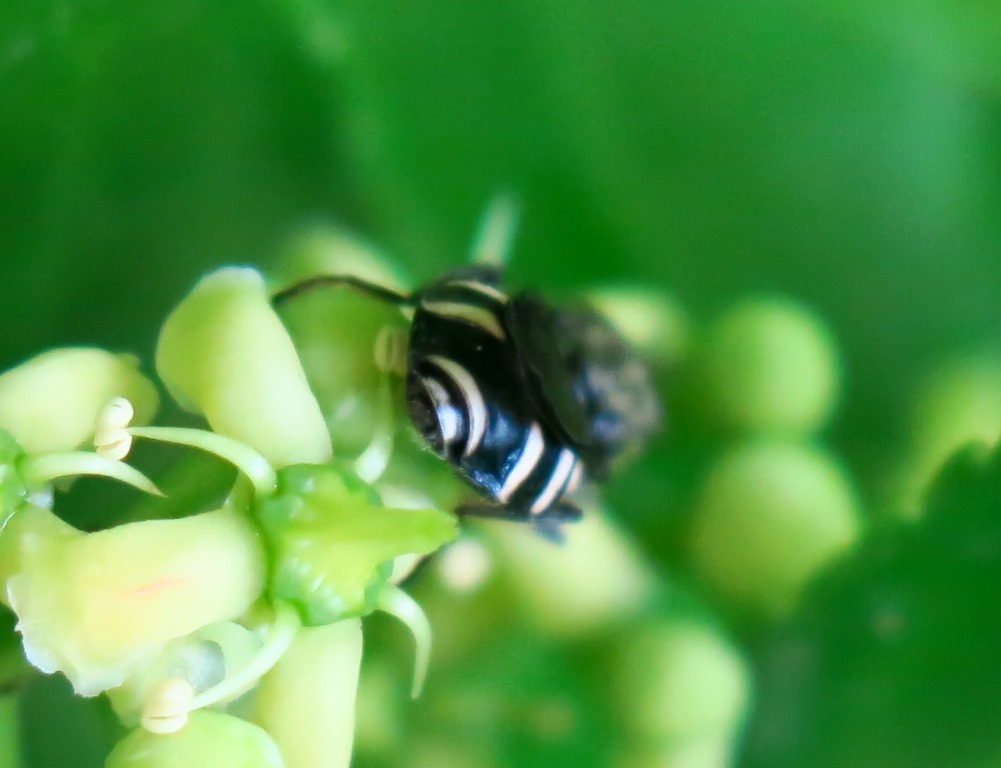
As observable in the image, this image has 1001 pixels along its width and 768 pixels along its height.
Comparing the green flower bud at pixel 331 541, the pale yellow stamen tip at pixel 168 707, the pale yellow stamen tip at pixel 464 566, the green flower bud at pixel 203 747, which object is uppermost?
the green flower bud at pixel 331 541

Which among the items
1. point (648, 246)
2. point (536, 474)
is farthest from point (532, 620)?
point (648, 246)

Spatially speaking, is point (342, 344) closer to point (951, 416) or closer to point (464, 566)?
point (464, 566)

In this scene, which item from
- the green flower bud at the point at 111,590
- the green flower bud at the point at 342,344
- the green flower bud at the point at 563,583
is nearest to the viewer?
the green flower bud at the point at 111,590

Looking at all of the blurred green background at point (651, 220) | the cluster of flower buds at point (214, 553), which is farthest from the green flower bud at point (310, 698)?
the blurred green background at point (651, 220)

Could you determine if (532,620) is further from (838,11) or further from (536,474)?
(838,11)

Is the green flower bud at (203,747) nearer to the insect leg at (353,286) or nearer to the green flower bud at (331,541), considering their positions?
the green flower bud at (331,541)

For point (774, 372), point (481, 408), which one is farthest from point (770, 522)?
point (481, 408)
